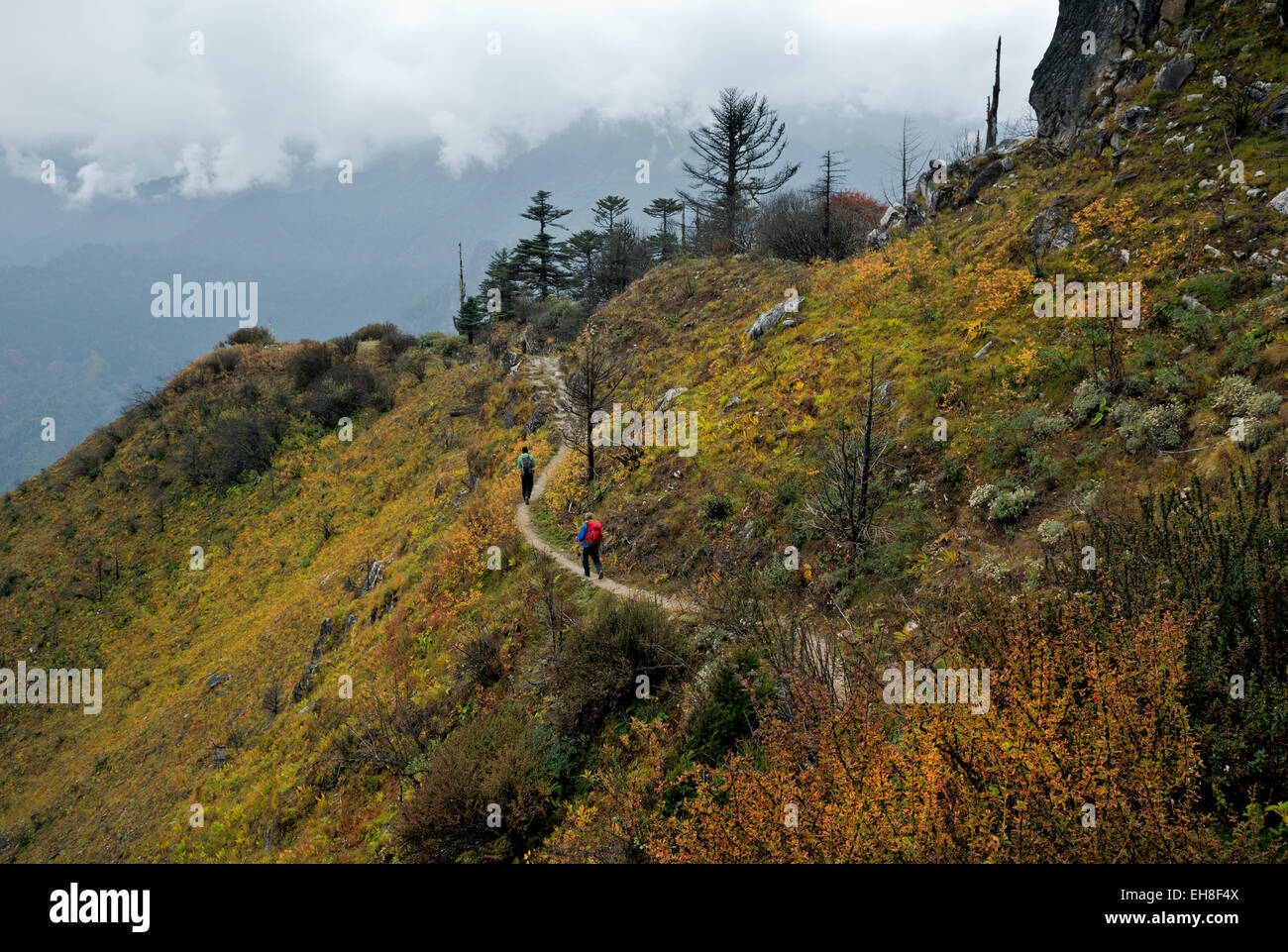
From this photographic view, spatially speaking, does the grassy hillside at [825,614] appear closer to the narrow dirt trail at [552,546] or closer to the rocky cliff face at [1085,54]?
the narrow dirt trail at [552,546]

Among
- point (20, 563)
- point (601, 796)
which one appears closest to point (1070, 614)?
point (601, 796)

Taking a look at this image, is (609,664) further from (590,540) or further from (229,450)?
(229,450)

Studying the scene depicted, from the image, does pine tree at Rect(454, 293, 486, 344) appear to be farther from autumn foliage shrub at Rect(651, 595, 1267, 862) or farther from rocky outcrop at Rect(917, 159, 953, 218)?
autumn foliage shrub at Rect(651, 595, 1267, 862)

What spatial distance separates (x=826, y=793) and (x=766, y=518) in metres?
7.80

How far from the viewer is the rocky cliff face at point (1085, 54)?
1434 cm

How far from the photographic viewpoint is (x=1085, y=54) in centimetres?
1550

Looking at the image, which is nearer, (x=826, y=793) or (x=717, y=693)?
(x=826, y=793)

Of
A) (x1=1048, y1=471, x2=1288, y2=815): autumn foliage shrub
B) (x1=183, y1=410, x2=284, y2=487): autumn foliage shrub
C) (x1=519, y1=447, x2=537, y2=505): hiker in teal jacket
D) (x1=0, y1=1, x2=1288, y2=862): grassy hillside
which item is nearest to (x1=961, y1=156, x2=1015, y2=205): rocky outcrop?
(x1=0, y1=1, x2=1288, y2=862): grassy hillside

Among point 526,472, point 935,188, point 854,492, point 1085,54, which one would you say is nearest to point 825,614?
point 854,492

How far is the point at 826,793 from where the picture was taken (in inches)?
178

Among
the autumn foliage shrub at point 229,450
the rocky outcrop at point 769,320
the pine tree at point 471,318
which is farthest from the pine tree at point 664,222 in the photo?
the autumn foliage shrub at point 229,450

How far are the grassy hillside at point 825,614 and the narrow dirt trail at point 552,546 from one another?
16.4 inches
